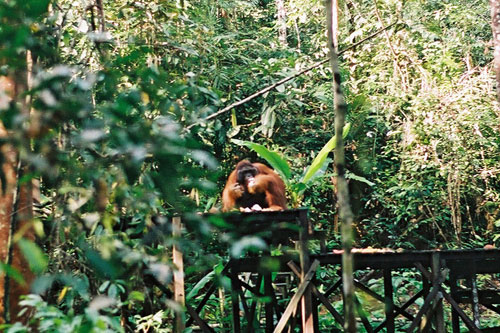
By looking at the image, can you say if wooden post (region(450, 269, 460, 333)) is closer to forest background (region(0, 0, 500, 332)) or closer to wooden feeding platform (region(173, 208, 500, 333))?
wooden feeding platform (region(173, 208, 500, 333))

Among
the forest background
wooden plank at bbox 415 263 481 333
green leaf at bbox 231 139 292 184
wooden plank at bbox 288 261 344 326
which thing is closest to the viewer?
the forest background

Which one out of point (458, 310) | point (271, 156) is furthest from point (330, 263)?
point (271, 156)

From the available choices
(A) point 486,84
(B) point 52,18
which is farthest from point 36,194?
(A) point 486,84

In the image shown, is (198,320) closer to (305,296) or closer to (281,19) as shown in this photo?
(305,296)

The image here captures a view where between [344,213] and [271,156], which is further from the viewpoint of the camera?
[271,156]

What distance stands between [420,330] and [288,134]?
425cm

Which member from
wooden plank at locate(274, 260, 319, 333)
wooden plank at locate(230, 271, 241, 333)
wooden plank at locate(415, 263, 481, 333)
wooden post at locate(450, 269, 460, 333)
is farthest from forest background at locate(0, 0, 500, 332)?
wooden post at locate(450, 269, 460, 333)

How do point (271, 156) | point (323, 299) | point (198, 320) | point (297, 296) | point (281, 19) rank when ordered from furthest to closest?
point (281, 19), point (271, 156), point (198, 320), point (323, 299), point (297, 296)

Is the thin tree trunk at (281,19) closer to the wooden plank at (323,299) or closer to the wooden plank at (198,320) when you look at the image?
the wooden plank at (323,299)

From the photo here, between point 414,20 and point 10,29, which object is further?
point 414,20

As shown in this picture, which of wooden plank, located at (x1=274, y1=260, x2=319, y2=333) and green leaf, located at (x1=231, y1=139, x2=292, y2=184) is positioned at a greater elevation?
green leaf, located at (x1=231, y1=139, x2=292, y2=184)

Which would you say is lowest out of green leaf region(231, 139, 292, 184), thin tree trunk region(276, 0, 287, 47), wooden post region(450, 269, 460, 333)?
wooden post region(450, 269, 460, 333)

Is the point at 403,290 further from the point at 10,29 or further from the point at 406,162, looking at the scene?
the point at 10,29

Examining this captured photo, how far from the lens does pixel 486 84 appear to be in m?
8.65
